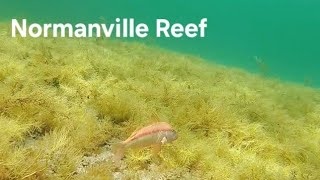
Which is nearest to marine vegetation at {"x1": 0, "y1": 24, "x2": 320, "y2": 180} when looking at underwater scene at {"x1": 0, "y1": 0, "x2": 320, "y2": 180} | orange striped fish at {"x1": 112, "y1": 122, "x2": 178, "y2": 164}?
underwater scene at {"x1": 0, "y1": 0, "x2": 320, "y2": 180}

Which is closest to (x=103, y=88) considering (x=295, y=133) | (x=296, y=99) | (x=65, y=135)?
(x=65, y=135)

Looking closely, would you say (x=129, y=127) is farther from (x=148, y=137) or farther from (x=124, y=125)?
(x=148, y=137)

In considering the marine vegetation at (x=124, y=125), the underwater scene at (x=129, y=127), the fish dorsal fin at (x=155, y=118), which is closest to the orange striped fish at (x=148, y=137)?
the underwater scene at (x=129, y=127)

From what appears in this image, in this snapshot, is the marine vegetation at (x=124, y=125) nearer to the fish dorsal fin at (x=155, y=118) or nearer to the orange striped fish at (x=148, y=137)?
the fish dorsal fin at (x=155, y=118)

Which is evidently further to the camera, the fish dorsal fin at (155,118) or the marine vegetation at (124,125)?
the fish dorsal fin at (155,118)

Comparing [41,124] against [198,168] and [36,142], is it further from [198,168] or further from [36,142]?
[198,168]

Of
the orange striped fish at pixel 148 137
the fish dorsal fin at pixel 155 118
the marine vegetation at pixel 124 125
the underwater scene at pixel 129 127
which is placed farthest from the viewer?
the fish dorsal fin at pixel 155 118
